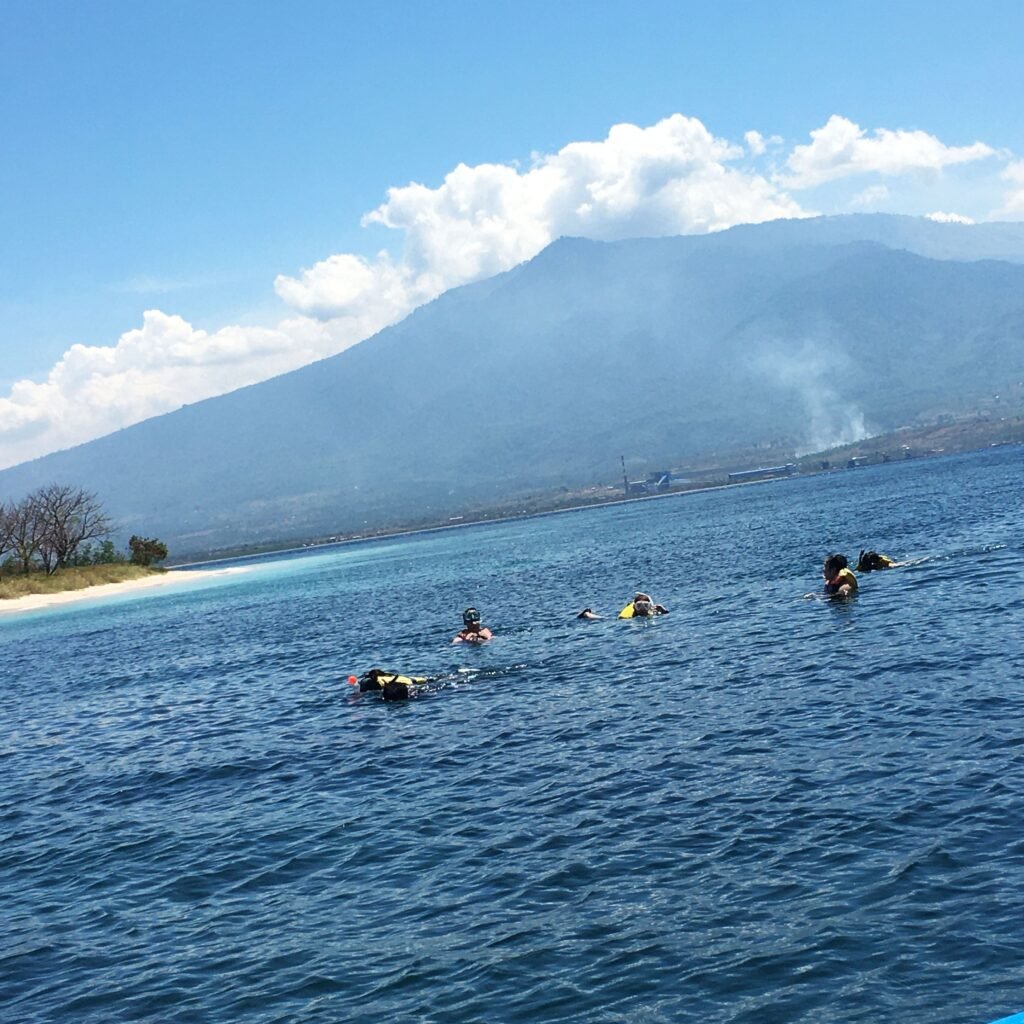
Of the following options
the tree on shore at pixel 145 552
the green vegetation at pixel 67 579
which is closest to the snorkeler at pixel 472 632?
the green vegetation at pixel 67 579

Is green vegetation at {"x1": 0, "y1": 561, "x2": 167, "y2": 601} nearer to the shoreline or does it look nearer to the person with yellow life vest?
the shoreline

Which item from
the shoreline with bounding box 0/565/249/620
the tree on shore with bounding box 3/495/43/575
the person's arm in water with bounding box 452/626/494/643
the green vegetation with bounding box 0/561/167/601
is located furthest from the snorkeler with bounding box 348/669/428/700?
the tree on shore with bounding box 3/495/43/575

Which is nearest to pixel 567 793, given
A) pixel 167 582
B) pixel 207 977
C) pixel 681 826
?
pixel 681 826

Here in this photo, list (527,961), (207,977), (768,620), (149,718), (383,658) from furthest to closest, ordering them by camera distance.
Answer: (383,658)
(768,620)
(149,718)
(207,977)
(527,961)

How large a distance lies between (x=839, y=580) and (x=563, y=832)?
25.3 meters

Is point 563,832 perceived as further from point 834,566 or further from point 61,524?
point 61,524

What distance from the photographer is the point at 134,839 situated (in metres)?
21.3

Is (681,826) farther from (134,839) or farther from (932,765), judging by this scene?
(134,839)

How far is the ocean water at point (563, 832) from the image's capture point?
12.6m

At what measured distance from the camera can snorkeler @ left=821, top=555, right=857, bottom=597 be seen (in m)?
39.8

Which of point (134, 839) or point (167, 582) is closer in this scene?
point (134, 839)

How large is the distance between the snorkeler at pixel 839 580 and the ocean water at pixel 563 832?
3.24 ft

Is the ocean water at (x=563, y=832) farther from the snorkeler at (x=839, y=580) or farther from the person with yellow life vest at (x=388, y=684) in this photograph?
the snorkeler at (x=839, y=580)

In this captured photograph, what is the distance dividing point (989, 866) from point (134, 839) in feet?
52.0
